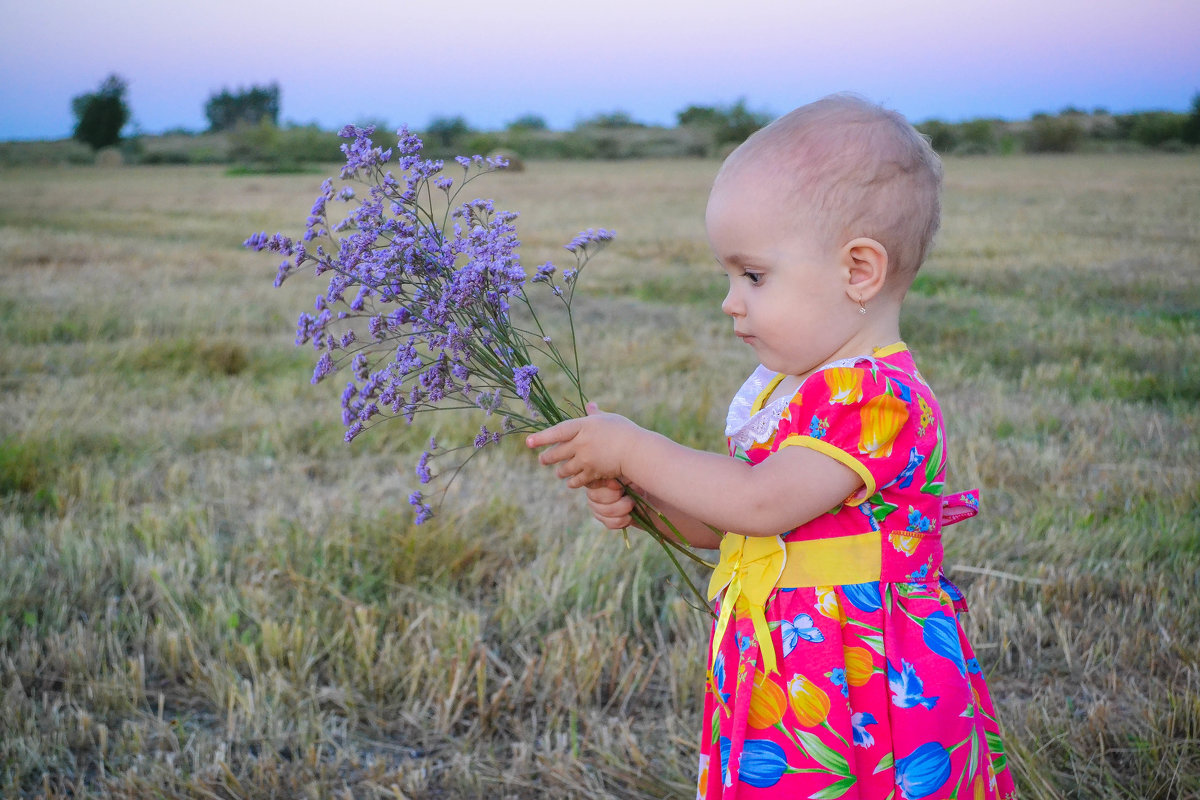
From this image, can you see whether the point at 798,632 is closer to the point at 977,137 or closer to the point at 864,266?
the point at 864,266

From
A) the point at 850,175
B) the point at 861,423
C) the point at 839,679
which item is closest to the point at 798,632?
the point at 839,679

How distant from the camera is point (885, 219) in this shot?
1484 mm

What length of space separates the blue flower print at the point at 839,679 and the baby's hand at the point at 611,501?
1.48 ft

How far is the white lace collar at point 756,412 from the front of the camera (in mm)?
1582

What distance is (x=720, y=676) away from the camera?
1.65 meters

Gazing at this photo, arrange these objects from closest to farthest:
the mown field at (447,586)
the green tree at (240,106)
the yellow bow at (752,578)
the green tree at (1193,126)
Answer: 1. the yellow bow at (752,578)
2. the mown field at (447,586)
3. the green tree at (1193,126)
4. the green tree at (240,106)

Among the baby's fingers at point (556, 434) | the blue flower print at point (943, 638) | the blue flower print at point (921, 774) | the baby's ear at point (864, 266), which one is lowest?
the blue flower print at point (921, 774)

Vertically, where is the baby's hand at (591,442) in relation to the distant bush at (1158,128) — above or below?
below

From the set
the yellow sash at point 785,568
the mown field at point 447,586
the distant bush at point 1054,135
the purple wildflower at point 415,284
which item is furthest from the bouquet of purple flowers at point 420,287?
the distant bush at point 1054,135

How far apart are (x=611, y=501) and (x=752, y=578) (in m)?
0.28

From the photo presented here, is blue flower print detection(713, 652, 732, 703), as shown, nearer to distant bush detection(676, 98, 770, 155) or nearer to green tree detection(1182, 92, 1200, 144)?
green tree detection(1182, 92, 1200, 144)

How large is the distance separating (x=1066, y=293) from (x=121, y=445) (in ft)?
24.6

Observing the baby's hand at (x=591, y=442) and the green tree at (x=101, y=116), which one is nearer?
the baby's hand at (x=591, y=442)

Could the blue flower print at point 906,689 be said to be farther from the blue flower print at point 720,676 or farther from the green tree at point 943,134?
the green tree at point 943,134
